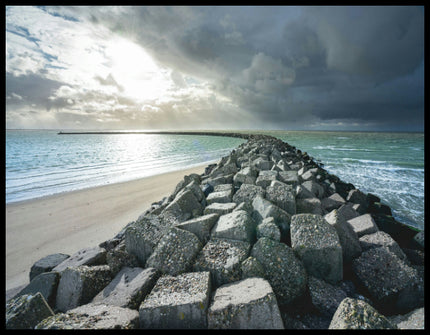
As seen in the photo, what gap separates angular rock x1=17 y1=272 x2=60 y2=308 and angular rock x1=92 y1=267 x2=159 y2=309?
0.53 m

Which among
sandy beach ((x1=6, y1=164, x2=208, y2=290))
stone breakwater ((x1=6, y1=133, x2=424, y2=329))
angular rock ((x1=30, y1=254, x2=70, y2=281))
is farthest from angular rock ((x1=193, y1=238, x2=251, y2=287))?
sandy beach ((x1=6, y1=164, x2=208, y2=290))

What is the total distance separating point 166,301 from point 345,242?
6.90 feet

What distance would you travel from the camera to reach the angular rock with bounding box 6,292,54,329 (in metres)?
1.60

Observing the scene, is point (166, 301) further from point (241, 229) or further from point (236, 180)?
point (236, 180)

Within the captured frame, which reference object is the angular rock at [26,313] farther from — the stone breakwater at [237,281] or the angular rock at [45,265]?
the angular rock at [45,265]

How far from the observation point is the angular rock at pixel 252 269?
190 centimetres

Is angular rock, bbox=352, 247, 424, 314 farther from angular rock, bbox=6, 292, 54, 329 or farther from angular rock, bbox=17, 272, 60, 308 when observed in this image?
angular rock, bbox=17, 272, 60, 308

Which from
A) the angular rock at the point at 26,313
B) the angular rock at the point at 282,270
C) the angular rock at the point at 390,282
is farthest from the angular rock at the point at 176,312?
the angular rock at the point at 390,282

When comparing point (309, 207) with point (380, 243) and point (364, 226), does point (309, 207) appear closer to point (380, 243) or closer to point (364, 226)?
point (364, 226)

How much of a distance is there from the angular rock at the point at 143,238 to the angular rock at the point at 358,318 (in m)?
2.01

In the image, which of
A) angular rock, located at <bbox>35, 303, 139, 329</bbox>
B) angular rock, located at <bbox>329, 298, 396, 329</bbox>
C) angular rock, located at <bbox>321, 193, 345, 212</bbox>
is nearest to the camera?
angular rock, located at <bbox>329, 298, 396, 329</bbox>

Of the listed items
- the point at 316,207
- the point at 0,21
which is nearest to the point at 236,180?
the point at 316,207

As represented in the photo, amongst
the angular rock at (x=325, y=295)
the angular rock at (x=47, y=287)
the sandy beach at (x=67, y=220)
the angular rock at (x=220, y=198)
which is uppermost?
the angular rock at (x=220, y=198)
